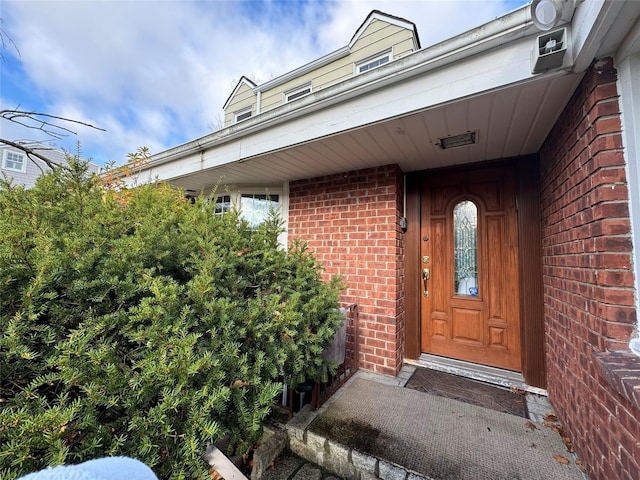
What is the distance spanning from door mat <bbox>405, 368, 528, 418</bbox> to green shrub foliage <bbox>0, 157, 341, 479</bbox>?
1425 millimetres

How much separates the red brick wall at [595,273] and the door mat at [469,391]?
0.40 meters

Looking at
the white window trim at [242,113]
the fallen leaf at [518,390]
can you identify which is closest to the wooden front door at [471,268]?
the fallen leaf at [518,390]

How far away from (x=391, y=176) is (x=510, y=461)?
101 inches

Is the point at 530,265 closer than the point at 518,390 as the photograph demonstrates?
No

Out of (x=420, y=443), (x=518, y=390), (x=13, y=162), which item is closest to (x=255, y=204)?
(x=420, y=443)

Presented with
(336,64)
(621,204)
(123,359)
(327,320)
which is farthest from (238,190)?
(336,64)

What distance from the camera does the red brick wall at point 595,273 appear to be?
4.29 ft

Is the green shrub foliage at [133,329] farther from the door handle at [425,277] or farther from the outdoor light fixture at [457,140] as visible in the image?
the outdoor light fixture at [457,140]

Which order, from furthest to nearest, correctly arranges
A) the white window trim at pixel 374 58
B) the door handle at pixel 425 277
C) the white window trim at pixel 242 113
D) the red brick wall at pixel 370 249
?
the white window trim at pixel 242 113 < the white window trim at pixel 374 58 < the door handle at pixel 425 277 < the red brick wall at pixel 370 249

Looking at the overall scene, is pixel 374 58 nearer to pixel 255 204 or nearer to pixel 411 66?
pixel 255 204

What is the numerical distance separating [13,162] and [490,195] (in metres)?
16.9

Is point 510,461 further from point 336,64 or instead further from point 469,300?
point 336,64

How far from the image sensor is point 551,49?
4.53 ft

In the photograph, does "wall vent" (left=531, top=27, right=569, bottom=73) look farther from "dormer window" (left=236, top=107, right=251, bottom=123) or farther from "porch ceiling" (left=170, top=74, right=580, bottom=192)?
"dormer window" (left=236, top=107, right=251, bottom=123)
